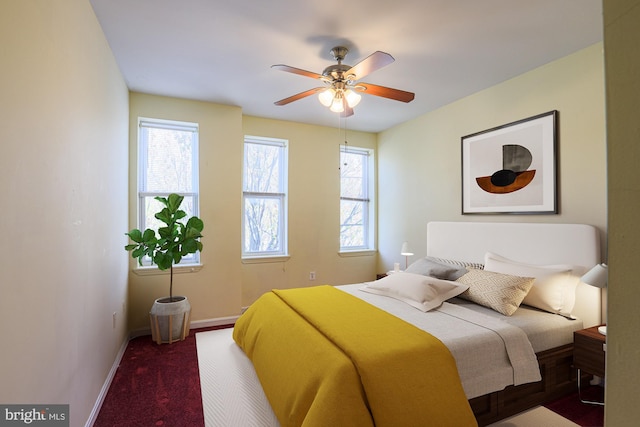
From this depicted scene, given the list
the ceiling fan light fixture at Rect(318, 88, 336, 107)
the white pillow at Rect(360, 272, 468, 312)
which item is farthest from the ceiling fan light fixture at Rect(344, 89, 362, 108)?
the white pillow at Rect(360, 272, 468, 312)

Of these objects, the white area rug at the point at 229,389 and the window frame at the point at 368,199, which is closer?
the white area rug at the point at 229,389

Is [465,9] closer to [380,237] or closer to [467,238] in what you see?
[467,238]

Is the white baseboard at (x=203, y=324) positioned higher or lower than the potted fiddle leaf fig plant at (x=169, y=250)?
lower

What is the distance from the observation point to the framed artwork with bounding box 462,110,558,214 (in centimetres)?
282

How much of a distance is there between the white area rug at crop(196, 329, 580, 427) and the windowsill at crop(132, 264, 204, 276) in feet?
3.30

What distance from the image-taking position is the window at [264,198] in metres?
4.39

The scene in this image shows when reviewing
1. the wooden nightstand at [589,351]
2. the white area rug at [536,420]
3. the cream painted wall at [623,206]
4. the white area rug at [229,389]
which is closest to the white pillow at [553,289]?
the wooden nightstand at [589,351]

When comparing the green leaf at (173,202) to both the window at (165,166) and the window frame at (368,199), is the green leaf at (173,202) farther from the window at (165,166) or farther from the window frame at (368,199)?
the window frame at (368,199)

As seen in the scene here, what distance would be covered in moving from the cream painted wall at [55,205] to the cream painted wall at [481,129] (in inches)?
140

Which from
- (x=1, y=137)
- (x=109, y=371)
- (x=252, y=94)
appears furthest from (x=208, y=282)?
(x=1, y=137)

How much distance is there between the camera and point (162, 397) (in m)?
2.35

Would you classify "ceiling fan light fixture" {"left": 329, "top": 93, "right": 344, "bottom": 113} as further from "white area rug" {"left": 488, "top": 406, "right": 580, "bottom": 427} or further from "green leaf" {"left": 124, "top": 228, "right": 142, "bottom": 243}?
"white area rug" {"left": 488, "top": 406, "right": 580, "bottom": 427}

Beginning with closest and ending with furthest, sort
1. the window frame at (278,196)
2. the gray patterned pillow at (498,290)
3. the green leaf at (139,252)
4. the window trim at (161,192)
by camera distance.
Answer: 1. the gray patterned pillow at (498,290)
2. the green leaf at (139,252)
3. the window trim at (161,192)
4. the window frame at (278,196)

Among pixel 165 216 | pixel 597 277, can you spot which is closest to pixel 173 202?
pixel 165 216
